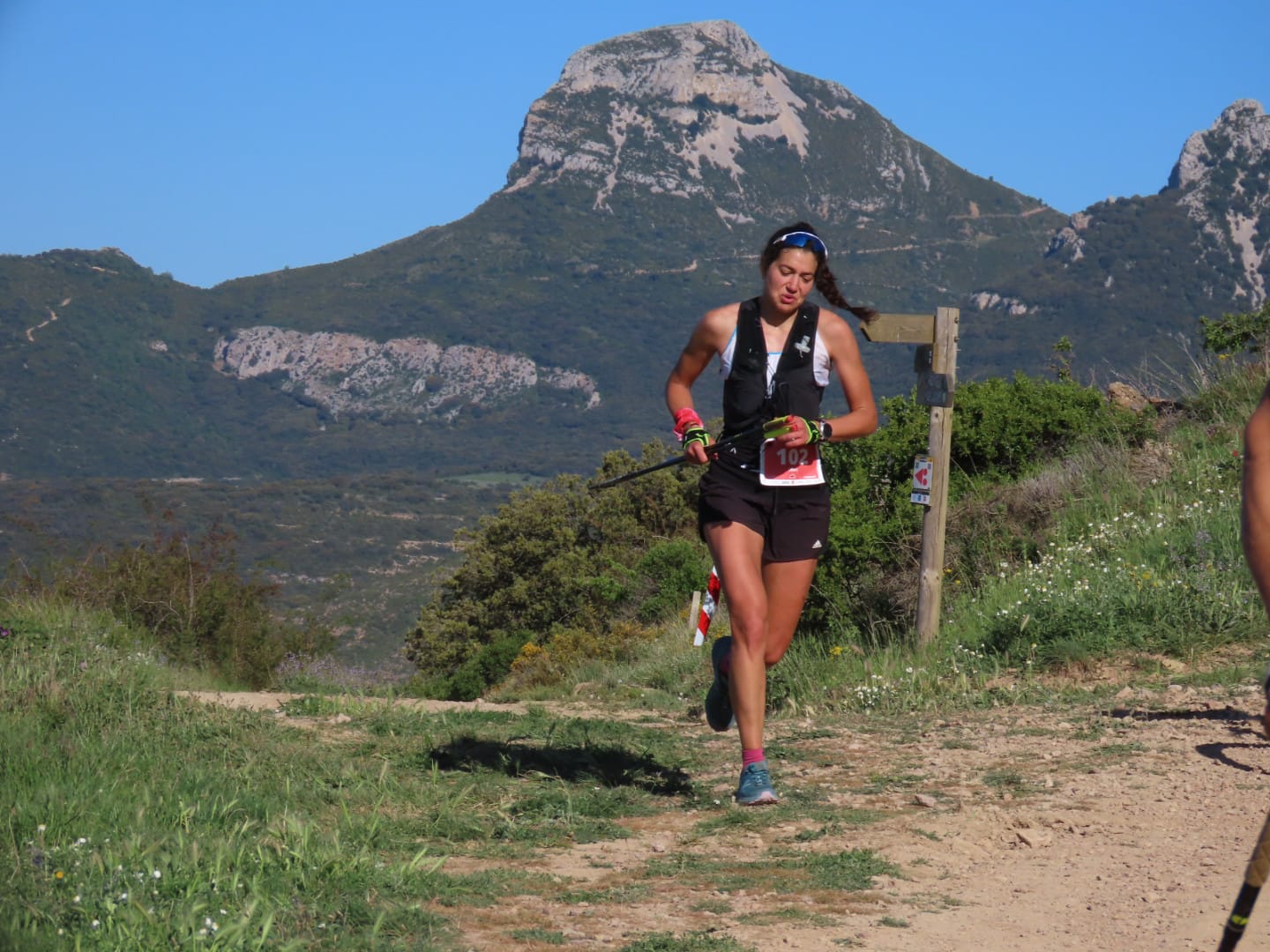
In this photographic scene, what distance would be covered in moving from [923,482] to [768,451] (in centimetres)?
414

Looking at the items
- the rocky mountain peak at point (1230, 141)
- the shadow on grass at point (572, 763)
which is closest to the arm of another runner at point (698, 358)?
the shadow on grass at point (572, 763)

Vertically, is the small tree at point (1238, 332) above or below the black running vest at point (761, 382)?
above

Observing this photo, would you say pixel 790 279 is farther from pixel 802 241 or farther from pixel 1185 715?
pixel 1185 715

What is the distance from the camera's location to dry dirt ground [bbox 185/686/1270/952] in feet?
12.3

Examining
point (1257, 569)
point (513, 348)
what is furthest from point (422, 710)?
point (513, 348)

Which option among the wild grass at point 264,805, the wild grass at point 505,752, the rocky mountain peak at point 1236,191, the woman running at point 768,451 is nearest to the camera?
the wild grass at point 264,805

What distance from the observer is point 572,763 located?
5844 millimetres

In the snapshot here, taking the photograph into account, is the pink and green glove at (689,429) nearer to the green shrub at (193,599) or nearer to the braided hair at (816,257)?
the braided hair at (816,257)

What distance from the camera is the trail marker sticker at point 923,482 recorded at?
898cm

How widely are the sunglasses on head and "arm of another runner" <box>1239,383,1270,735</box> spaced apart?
278 centimetres

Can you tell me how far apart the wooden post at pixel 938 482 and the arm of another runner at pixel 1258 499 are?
251 inches

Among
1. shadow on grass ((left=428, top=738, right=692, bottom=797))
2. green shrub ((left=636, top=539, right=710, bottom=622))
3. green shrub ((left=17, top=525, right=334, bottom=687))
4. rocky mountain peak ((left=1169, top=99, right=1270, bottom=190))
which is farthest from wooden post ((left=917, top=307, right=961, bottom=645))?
rocky mountain peak ((left=1169, top=99, right=1270, bottom=190))

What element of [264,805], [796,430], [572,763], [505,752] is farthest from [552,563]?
[264,805]

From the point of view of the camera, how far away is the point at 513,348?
178 metres
